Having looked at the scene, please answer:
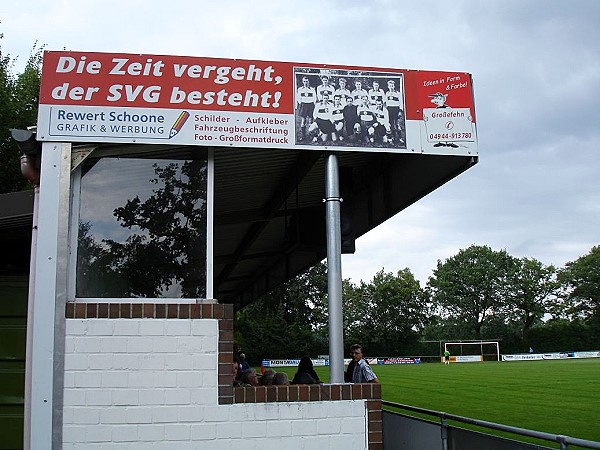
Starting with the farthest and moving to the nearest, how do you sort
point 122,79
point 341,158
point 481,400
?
point 481,400, point 341,158, point 122,79

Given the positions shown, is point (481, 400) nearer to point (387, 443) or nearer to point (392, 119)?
point (387, 443)

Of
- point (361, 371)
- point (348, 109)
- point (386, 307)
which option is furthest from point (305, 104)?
point (386, 307)

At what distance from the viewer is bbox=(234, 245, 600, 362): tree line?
59781 mm

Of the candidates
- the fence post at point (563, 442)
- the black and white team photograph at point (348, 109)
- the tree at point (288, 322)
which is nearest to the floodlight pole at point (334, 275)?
the black and white team photograph at point (348, 109)

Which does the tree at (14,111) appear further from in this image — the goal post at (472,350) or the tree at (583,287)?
the tree at (583,287)

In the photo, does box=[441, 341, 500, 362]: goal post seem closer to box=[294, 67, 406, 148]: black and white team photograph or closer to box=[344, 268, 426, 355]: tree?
box=[344, 268, 426, 355]: tree

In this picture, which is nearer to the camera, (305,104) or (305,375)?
(305,104)

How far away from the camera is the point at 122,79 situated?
6.22m

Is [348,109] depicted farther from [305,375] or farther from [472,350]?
[472,350]

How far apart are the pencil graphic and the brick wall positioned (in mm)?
1521

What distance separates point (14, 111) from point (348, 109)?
21.7 meters

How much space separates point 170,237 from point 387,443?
4.23 meters

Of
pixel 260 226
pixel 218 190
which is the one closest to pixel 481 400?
pixel 260 226

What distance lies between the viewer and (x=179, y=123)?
6219 millimetres
